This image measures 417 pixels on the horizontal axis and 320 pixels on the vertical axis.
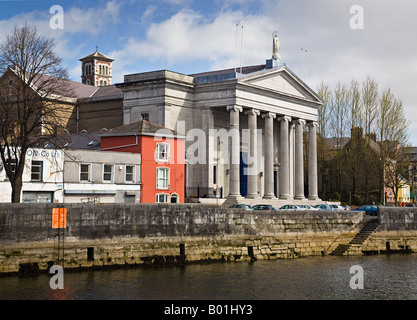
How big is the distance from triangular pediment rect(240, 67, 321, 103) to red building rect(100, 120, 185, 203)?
16.0 m

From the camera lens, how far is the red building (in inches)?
2096

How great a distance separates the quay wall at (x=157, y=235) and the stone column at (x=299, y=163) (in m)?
27.2

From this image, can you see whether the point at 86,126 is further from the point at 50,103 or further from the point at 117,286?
the point at 117,286

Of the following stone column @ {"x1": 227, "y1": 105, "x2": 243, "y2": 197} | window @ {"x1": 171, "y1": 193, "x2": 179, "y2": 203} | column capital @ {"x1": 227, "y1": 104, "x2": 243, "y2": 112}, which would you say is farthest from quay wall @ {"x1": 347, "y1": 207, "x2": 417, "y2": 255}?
column capital @ {"x1": 227, "y1": 104, "x2": 243, "y2": 112}

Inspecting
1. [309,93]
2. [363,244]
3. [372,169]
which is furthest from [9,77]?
[372,169]

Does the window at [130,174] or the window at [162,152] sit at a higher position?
the window at [162,152]

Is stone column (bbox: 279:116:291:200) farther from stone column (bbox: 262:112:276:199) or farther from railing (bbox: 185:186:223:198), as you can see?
railing (bbox: 185:186:223:198)

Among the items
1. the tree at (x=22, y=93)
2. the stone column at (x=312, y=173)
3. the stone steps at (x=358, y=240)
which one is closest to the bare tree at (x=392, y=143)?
the stone column at (x=312, y=173)

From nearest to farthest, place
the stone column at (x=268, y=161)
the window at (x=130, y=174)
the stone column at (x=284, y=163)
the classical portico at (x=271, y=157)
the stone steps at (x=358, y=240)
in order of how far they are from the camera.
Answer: the stone steps at (x=358, y=240), the window at (x=130, y=174), the classical portico at (x=271, y=157), the stone column at (x=268, y=161), the stone column at (x=284, y=163)

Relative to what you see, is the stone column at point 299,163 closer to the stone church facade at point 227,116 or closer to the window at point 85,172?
the stone church facade at point 227,116

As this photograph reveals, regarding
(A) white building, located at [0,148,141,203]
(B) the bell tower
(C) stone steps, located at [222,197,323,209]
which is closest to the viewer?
(A) white building, located at [0,148,141,203]

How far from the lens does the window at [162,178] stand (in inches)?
2137

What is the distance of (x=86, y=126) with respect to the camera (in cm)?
7938
